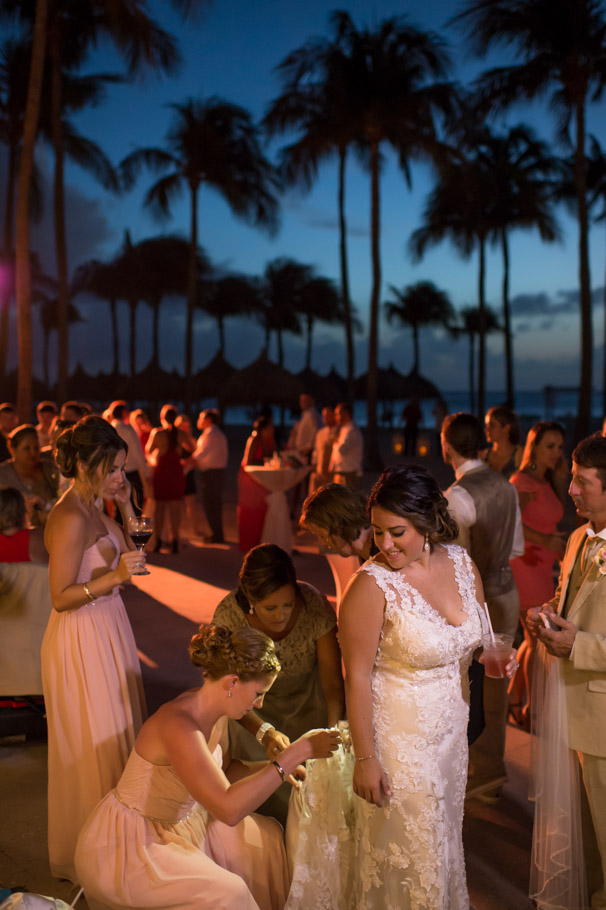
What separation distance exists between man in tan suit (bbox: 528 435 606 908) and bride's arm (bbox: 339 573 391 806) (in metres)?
0.80

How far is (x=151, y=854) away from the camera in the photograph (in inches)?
99.8

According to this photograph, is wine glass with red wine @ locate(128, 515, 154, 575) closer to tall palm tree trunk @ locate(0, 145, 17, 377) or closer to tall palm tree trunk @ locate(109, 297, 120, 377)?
tall palm tree trunk @ locate(0, 145, 17, 377)

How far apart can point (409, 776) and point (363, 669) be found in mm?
401

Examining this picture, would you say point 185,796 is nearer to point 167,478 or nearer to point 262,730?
point 262,730

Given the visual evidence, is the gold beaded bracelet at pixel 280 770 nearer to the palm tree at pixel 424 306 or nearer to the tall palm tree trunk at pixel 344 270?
the tall palm tree trunk at pixel 344 270

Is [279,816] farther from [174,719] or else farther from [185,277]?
[185,277]

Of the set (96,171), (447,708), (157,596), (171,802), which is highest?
(96,171)

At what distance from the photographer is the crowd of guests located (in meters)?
2.55

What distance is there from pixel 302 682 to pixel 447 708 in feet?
3.10

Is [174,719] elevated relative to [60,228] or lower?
lower

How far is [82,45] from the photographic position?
62.2 feet

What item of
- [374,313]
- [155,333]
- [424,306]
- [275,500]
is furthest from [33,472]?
[424,306]

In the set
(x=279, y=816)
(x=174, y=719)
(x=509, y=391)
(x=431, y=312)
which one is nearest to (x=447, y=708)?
(x=174, y=719)

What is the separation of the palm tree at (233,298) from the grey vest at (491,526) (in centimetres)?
5038
